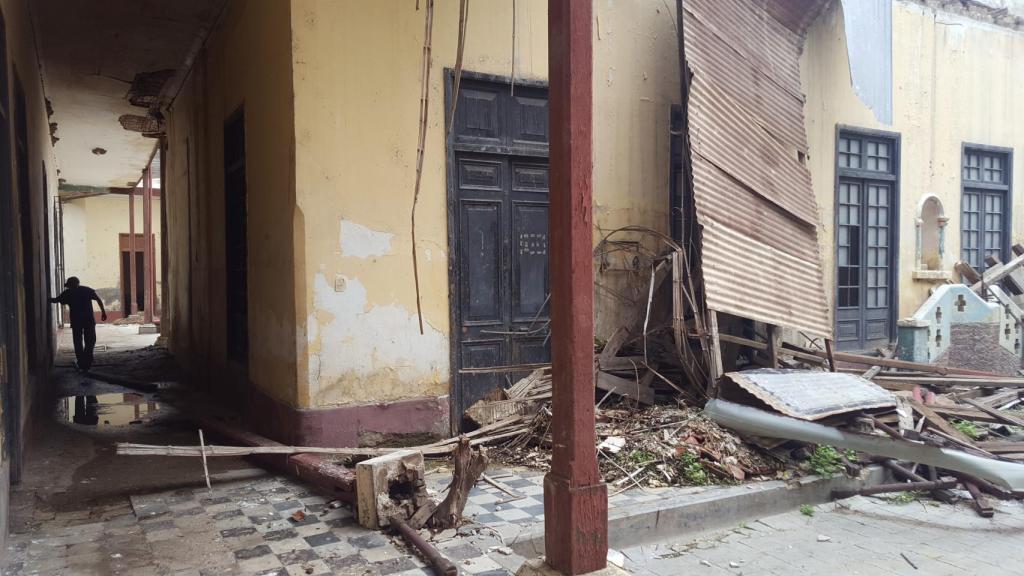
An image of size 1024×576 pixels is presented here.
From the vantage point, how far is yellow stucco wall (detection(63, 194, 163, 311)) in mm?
23141

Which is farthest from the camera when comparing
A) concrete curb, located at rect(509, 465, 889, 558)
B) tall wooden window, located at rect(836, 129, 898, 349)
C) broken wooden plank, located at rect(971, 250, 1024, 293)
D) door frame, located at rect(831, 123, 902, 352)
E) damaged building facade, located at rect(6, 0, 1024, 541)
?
broken wooden plank, located at rect(971, 250, 1024, 293)

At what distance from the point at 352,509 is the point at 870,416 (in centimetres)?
424

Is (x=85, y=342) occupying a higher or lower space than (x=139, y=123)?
lower

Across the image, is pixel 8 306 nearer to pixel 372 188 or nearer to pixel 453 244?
pixel 372 188

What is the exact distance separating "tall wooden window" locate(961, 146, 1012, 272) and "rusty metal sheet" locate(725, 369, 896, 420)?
20.2 ft

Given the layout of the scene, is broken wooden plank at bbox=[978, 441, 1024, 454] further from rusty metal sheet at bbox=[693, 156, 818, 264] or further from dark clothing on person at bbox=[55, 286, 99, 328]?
dark clothing on person at bbox=[55, 286, 99, 328]

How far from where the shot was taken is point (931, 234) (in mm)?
10969

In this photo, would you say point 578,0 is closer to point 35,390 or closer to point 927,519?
point 927,519

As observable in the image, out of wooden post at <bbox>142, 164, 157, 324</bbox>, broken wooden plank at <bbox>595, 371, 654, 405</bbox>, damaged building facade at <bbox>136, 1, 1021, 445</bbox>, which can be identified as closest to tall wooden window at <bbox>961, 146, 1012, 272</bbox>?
damaged building facade at <bbox>136, 1, 1021, 445</bbox>

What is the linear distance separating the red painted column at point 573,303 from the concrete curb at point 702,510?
3.35 feet

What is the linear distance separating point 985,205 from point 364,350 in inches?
414

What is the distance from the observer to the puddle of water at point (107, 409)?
26.1ft

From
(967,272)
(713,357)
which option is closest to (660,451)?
(713,357)

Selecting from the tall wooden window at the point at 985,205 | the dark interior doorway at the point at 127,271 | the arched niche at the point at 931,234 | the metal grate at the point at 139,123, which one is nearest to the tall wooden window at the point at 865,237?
the arched niche at the point at 931,234
